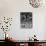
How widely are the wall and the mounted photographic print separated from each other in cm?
11

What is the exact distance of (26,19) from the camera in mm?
4770

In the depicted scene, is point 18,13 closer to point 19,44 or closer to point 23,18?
point 23,18

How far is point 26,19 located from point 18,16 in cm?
31

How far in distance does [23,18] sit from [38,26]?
0.61 meters

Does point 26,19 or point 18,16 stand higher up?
point 18,16

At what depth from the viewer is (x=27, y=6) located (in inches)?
187

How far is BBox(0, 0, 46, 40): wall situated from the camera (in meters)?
4.70

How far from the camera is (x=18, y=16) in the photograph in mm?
4734

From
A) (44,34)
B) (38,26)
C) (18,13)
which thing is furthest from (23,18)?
(44,34)

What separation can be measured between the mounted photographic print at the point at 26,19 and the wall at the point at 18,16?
0.36 feet

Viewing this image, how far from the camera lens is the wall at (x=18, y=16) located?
4697 millimetres

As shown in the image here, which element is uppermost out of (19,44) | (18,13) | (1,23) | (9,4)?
(9,4)

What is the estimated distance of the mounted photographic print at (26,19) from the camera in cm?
475

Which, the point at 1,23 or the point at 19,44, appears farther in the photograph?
the point at 1,23
